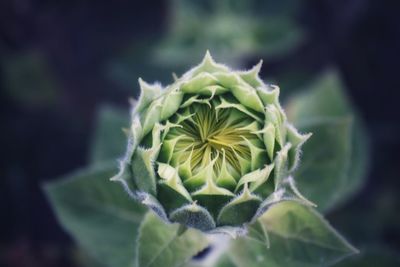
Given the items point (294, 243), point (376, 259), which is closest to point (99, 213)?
point (294, 243)

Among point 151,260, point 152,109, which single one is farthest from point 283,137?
point 151,260

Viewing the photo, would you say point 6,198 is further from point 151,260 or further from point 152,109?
point 152,109

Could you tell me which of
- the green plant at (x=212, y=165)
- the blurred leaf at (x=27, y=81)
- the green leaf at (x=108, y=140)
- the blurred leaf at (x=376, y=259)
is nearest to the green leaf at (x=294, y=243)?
the green plant at (x=212, y=165)

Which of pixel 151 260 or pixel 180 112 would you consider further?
pixel 151 260

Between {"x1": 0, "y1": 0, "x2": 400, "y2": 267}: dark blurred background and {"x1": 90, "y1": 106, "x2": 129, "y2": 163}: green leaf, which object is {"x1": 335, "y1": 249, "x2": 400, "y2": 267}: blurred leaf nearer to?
{"x1": 0, "y1": 0, "x2": 400, "y2": 267}: dark blurred background

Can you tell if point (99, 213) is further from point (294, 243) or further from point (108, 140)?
point (294, 243)


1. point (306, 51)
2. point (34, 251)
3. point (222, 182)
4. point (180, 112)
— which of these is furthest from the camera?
point (306, 51)

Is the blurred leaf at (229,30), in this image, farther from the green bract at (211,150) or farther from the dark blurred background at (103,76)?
the green bract at (211,150)
